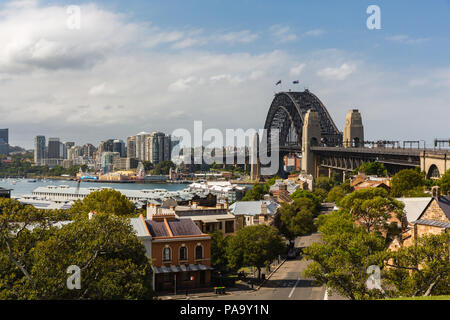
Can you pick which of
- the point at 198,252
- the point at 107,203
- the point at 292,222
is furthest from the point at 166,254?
the point at 292,222

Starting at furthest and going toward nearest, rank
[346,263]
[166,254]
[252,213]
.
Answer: [252,213] < [166,254] < [346,263]

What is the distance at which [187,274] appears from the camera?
26.9m

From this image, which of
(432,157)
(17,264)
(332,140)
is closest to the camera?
(17,264)

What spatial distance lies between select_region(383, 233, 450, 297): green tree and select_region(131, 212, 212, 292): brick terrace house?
1292cm

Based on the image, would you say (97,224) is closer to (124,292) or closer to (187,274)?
(124,292)

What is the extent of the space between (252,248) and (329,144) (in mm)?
82211

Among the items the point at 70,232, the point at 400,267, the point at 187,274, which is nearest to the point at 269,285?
the point at 187,274

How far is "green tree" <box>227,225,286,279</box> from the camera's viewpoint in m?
29.1

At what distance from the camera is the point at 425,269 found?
15.4 m

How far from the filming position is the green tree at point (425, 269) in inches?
597

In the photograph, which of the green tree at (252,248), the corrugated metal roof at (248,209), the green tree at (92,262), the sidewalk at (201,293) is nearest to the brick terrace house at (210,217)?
A: the corrugated metal roof at (248,209)

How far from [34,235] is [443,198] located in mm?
19707

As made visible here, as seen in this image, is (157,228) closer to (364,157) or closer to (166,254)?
(166,254)
